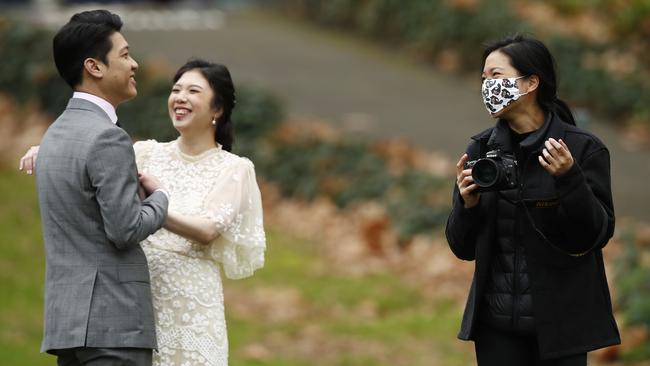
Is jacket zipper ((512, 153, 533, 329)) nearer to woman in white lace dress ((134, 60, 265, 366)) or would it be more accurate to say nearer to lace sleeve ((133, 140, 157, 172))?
woman in white lace dress ((134, 60, 265, 366))

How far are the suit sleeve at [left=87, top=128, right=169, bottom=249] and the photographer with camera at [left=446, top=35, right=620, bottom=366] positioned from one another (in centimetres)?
120

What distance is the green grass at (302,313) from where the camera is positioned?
29.4ft

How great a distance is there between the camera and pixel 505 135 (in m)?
4.95

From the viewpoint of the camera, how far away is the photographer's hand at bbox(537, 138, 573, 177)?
15.0 ft

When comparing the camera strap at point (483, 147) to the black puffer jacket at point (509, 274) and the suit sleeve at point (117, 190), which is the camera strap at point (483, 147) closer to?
the black puffer jacket at point (509, 274)

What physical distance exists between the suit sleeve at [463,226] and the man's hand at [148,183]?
45.1 inches

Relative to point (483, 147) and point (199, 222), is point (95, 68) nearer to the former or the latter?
point (199, 222)

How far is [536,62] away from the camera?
4.93 metres

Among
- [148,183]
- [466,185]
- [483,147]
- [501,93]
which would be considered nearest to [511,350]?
[466,185]

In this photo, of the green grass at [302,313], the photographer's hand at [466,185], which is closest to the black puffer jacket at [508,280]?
the photographer's hand at [466,185]

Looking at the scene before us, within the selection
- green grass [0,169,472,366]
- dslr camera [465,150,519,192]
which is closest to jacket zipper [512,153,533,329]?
dslr camera [465,150,519,192]

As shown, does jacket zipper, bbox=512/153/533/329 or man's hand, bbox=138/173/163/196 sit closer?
jacket zipper, bbox=512/153/533/329

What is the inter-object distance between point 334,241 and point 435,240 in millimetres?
1116

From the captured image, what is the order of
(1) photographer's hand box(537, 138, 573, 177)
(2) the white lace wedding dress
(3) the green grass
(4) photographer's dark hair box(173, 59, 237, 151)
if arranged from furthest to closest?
1. (3) the green grass
2. (4) photographer's dark hair box(173, 59, 237, 151)
3. (2) the white lace wedding dress
4. (1) photographer's hand box(537, 138, 573, 177)
